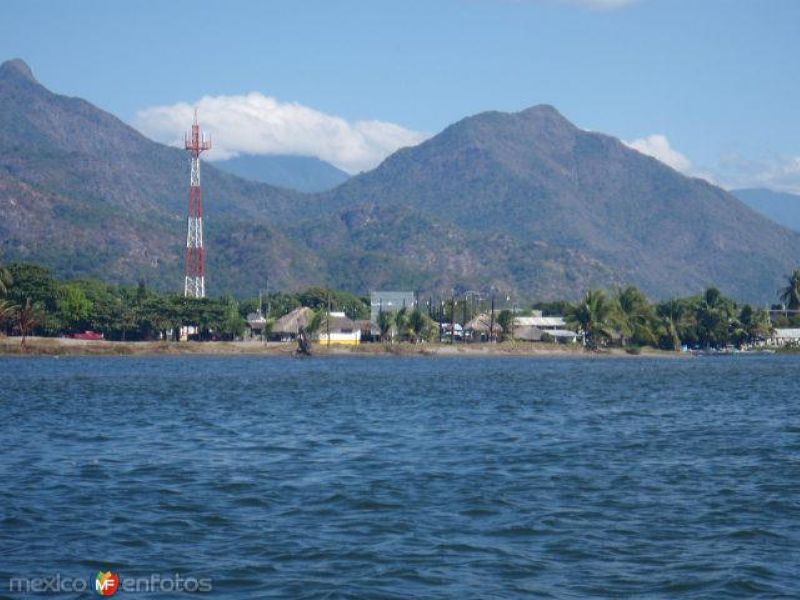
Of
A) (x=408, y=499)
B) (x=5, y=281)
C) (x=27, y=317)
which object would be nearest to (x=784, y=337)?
(x=27, y=317)

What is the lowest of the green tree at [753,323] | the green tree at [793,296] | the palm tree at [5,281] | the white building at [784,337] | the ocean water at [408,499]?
the ocean water at [408,499]

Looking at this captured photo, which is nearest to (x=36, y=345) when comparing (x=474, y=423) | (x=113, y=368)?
(x=113, y=368)

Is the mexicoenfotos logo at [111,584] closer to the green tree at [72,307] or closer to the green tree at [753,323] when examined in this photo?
the green tree at [72,307]

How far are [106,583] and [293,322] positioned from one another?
404ft

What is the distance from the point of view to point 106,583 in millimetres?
14844

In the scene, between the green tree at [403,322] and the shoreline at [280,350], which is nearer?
the shoreline at [280,350]

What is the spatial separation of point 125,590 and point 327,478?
933cm

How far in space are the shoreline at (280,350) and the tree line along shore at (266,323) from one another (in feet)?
0.59

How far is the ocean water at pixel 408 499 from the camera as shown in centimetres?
1558

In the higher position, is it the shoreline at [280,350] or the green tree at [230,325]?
the green tree at [230,325]

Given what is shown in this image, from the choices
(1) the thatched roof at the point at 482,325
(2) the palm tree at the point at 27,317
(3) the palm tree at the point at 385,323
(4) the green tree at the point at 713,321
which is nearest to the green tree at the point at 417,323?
(3) the palm tree at the point at 385,323

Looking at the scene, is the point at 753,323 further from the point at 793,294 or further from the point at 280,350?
the point at 280,350

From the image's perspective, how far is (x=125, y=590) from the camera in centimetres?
A: 1463

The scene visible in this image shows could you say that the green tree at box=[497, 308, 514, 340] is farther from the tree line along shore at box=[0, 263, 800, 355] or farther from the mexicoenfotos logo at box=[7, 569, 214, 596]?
the mexicoenfotos logo at box=[7, 569, 214, 596]
